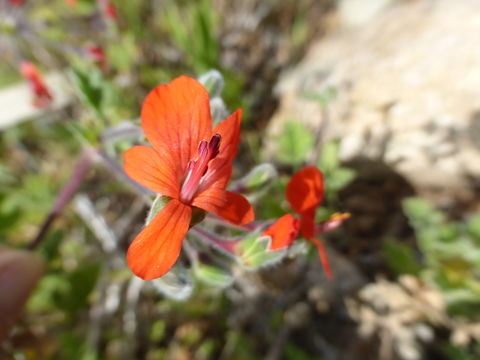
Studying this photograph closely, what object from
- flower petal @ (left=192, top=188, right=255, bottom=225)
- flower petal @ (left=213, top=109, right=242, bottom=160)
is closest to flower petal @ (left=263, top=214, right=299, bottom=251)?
flower petal @ (left=192, top=188, right=255, bottom=225)

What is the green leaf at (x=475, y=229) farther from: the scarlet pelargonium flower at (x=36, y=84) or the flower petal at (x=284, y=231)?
the scarlet pelargonium flower at (x=36, y=84)

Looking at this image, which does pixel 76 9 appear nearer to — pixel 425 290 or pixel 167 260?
pixel 167 260

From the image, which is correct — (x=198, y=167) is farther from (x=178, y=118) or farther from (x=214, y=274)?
(x=214, y=274)

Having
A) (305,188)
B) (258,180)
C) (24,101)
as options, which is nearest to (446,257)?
(258,180)

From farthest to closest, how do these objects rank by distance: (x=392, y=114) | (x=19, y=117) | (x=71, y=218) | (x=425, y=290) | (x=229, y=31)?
(x=229, y=31) < (x=19, y=117) < (x=71, y=218) < (x=425, y=290) < (x=392, y=114)

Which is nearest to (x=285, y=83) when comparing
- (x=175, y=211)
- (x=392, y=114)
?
(x=392, y=114)

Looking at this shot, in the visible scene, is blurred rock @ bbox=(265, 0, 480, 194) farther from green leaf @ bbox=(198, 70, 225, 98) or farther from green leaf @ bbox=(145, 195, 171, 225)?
green leaf @ bbox=(145, 195, 171, 225)
